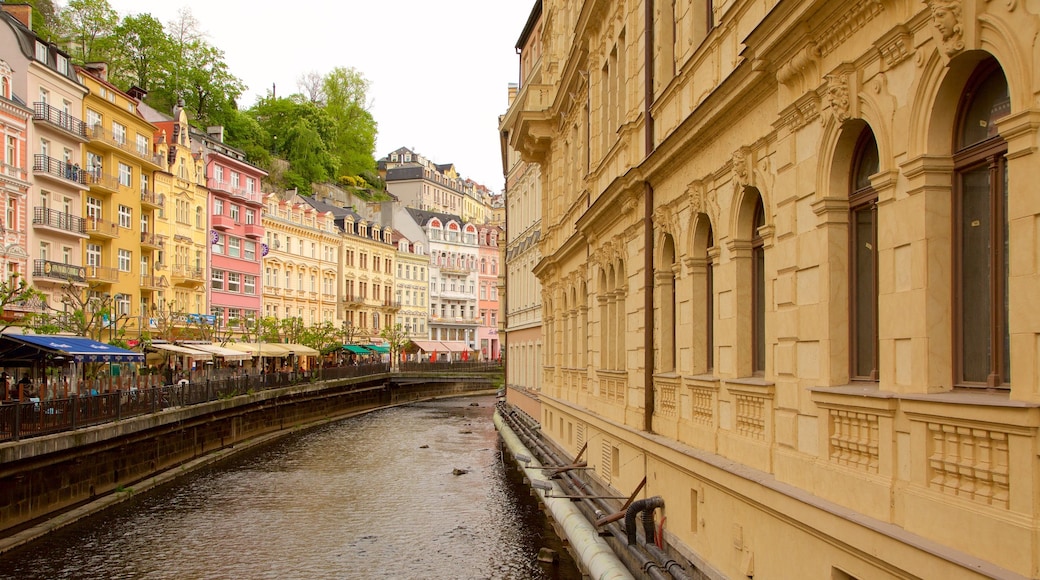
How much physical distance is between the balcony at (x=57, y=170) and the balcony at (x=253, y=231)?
22206 millimetres

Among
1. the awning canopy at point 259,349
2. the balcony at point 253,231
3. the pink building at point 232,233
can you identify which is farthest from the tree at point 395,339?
the awning canopy at point 259,349

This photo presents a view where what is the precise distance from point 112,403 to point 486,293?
9003cm

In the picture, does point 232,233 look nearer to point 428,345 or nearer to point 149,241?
point 149,241

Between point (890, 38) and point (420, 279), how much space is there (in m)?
102

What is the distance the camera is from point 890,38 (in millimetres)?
6496

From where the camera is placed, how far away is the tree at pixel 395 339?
93250 mm

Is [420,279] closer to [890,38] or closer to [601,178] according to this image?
[601,178]

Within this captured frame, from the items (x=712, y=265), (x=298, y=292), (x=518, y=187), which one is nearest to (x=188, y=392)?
(x=518, y=187)

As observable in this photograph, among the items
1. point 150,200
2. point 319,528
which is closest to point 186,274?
point 150,200

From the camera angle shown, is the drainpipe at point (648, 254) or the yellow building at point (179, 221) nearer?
the drainpipe at point (648, 254)

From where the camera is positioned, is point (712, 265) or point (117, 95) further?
point (117, 95)

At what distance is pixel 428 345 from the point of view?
10531cm

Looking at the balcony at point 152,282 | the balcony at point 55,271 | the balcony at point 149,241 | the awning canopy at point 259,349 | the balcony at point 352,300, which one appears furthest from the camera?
the balcony at point 352,300

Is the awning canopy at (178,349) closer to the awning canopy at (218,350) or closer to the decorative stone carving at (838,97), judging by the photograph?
the awning canopy at (218,350)
